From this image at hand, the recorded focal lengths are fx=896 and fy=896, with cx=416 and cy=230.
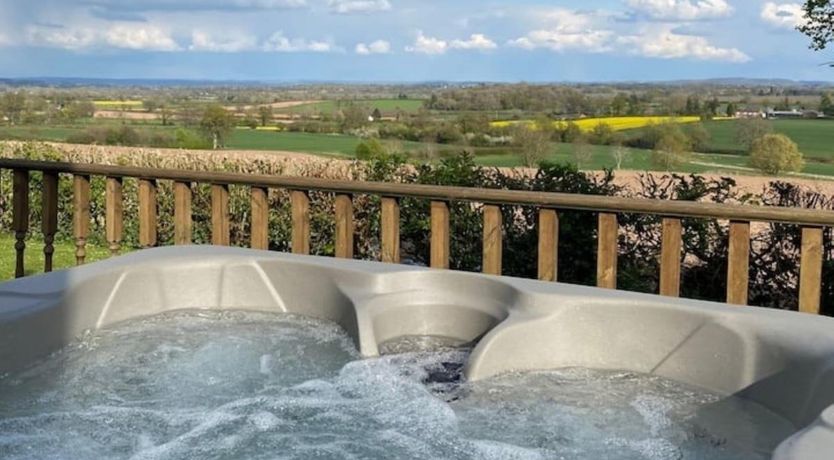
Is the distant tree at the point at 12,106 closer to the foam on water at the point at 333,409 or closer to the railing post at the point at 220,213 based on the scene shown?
the railing post at the point at 220,213

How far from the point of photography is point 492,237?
3650 mm

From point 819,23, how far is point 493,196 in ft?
8.64

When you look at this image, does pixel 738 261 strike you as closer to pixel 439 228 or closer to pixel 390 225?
pixel 439 228

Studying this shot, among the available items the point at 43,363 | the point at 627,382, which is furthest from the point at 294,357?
the point at 627,382

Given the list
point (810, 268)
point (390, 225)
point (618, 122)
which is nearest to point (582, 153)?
point (618, 122)

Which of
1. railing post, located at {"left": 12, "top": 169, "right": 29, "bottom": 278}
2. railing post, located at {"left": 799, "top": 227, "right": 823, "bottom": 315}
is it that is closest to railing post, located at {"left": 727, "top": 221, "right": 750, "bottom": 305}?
railing post, located at {"left": 799, "top": 227, "right": 823, "bottom": 315}

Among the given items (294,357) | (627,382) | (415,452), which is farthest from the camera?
(294,357)

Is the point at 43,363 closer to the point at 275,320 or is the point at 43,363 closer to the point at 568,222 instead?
the point at 275,320

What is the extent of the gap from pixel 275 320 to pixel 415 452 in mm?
1343

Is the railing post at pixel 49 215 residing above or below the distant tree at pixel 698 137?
below

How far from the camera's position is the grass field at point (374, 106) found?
34.9ft

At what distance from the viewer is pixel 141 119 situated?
40.2 ft

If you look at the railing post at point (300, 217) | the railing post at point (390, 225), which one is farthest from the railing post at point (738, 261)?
the railing post at point (300, 217)

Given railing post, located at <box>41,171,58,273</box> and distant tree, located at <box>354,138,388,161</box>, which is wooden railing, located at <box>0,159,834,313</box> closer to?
railing post, located at <box>41,171,58,273</box>
